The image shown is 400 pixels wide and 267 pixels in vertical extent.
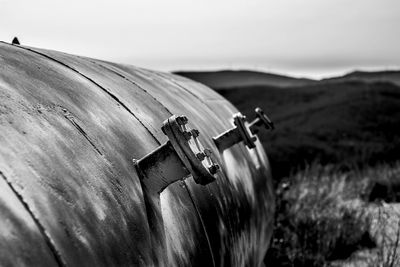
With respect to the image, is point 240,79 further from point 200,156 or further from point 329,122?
point 200,156

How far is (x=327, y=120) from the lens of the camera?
61.4ft

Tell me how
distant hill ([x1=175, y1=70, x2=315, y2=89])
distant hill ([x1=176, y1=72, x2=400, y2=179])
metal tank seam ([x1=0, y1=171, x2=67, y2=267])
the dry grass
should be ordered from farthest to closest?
distant hill ([x1=175, y1=70, x2=315, y2=89])
distant hill ([x1=176, y1=72, x2=400, y2=179])
the dry grass
metal tank seam ([x1=0, y1=171, x2=67, y2=267])

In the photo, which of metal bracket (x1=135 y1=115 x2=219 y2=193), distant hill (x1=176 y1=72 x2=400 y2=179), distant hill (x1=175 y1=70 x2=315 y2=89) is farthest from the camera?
distant hill (x1=175 y1=70 x2=315 y2=89)

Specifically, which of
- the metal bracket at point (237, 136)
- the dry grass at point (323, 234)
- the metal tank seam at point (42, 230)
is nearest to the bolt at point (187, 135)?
the metal tank seam at point (42, 230)

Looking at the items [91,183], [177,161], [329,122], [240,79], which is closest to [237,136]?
[177,161]

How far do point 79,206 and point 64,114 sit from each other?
13.7 inches

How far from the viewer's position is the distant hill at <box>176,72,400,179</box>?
14.0 m

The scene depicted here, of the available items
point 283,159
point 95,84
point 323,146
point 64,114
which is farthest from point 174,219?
point 323,146

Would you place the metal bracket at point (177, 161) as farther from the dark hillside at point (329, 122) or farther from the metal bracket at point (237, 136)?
the dark hillside at point (329, 122)

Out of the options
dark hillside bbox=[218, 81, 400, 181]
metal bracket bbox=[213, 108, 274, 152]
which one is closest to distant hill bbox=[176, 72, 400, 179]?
dark hillside bbox=[218, 81, 400, 181]

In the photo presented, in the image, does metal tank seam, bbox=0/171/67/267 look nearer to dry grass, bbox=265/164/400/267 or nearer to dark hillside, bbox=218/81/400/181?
dry grass, bbox=265/164/400/267

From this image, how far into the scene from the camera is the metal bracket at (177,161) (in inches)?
51.9

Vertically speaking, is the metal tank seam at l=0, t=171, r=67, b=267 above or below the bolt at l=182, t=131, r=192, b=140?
below

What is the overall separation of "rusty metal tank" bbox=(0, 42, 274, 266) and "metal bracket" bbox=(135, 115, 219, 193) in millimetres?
13
